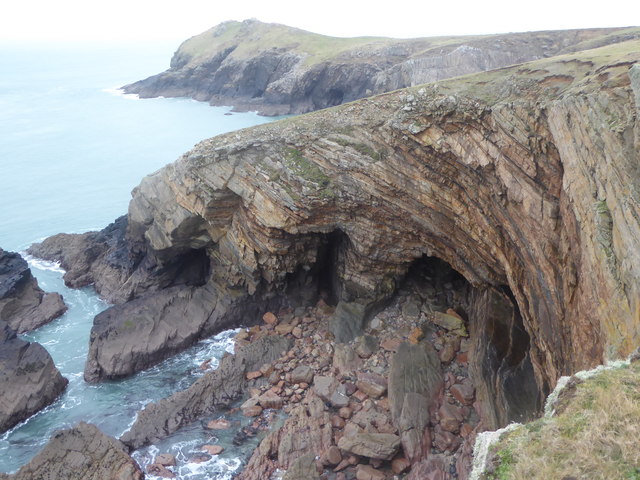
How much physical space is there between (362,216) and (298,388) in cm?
772

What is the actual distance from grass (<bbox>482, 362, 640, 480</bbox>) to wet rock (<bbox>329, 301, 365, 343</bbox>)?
15294 mm

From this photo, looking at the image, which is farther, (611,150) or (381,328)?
(381,328)

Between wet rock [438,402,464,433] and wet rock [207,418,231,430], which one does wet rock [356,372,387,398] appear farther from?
wet rock [207,418,231,430]

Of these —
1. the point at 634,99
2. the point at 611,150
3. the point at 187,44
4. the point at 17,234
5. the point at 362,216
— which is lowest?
the point at 17,234

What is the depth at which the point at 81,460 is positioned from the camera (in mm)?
16172

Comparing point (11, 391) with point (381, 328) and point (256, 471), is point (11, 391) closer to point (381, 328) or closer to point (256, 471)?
point (256, 471)

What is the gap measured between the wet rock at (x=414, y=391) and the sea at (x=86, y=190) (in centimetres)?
571

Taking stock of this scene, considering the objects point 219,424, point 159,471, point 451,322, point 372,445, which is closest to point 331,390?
point 372,445

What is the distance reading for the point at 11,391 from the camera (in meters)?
19.9

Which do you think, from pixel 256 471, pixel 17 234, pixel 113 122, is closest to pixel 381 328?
pixel 256 471

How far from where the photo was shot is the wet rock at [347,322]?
21.7 m

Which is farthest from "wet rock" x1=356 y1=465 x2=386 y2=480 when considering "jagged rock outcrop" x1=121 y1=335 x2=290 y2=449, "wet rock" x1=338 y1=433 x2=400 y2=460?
"jagged rock outcrop" x1=121 y1=335 x2=290 y2=449

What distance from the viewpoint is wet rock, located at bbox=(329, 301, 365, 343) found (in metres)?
21.7

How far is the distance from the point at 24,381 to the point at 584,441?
72.6 feet
